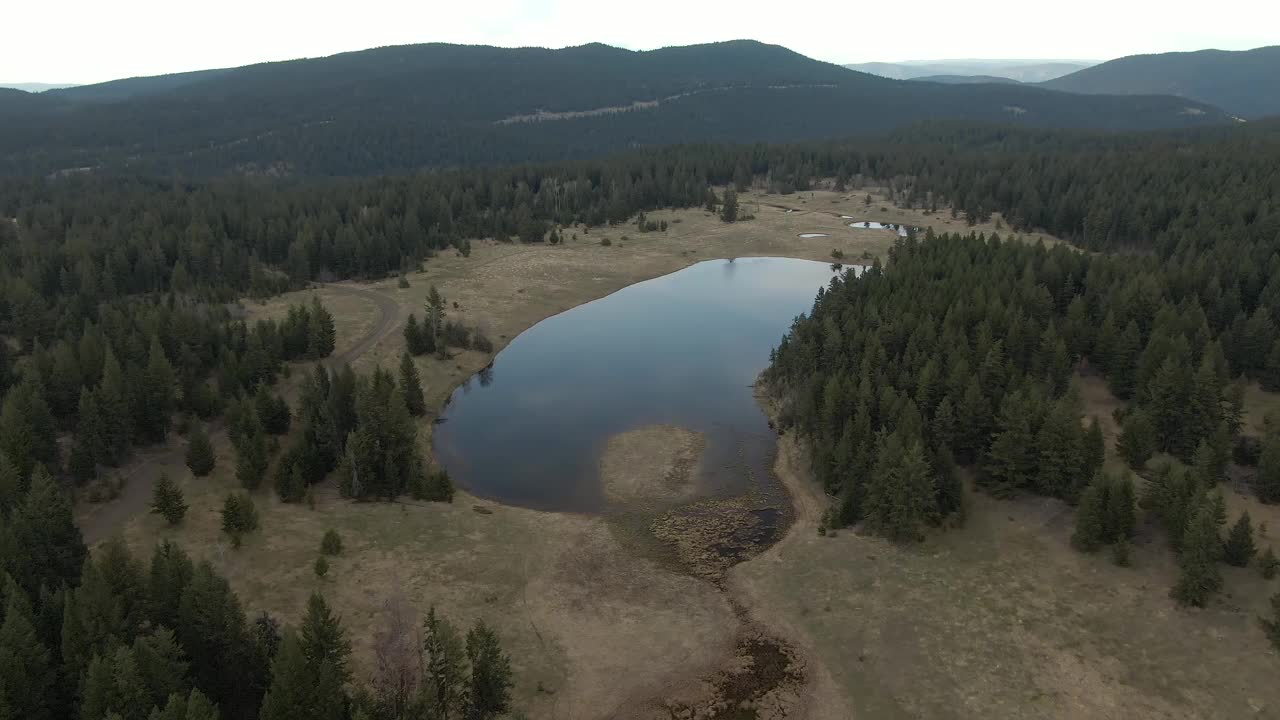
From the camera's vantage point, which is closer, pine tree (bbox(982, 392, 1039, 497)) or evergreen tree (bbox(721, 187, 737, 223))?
pine tree (bbox(982, 392, 1039, 497))

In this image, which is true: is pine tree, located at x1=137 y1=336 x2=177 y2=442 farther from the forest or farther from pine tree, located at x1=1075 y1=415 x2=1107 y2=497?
pine tree, located at x1=1075 y1=415 x2=1107 y2=497

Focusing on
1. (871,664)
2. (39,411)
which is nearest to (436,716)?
(871,664)

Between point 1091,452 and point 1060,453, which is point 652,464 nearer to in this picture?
point 1060,453

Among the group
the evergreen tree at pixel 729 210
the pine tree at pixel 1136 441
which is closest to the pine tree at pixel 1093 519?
the pine tree at pixel 1136 441

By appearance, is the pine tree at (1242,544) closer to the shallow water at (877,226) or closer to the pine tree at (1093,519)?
the pine tree at (1093,519)

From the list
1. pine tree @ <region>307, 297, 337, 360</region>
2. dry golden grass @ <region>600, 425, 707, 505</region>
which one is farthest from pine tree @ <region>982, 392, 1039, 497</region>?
pine tree @ <region>307, 297, 337, 360</region>

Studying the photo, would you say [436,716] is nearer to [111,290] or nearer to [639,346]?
[639,346]
